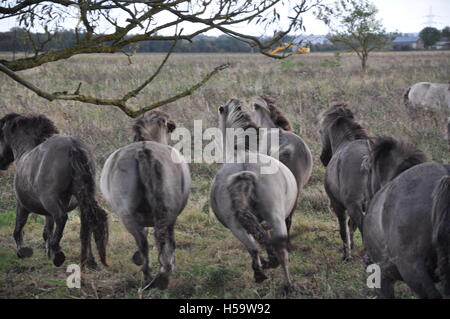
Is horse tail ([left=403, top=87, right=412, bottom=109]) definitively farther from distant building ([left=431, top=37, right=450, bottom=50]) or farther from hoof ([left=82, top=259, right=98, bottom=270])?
distant building ([left=431, top=37, right=450, bottom=50])

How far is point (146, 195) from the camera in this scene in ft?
17.4

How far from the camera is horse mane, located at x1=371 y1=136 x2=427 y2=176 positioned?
4684 mm

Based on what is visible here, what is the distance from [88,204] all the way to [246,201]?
191cm

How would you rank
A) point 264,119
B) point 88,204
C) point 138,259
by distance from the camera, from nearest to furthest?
point 138,259 → point 88,204 → point 264,119

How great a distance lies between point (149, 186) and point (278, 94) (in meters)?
12.0

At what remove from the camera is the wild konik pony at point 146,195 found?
17.3 feet

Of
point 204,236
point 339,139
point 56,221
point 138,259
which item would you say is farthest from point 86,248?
point 339,139

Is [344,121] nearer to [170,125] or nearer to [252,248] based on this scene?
[170,125]

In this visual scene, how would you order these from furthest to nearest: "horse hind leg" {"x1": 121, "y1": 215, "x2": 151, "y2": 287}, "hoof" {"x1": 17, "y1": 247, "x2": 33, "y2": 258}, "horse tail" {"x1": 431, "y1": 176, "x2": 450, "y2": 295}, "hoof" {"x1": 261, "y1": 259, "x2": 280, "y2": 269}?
"hoof" {"x1": 17, "y1": 247, "x2": 33, "y2": 258}
"horse hind leg" {"x1": 121, "y1": 215, "x2": 151, "y2": 287}
"hoof" {"x1": 261, "y1": 259, "x2": 280, "y2": 269}
"horse tail" {"x1": 431, "y1": 176, "x2": 450, "y2": 295}

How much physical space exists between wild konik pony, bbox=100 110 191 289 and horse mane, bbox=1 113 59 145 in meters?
1.59

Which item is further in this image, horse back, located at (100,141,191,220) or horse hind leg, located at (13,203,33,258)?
horse hind leg, located at (13,203,33,258)

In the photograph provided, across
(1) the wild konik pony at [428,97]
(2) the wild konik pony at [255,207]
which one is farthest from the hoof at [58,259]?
(1) the wild konik pony at [428,97]

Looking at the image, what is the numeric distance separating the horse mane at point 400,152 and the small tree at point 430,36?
64.7m

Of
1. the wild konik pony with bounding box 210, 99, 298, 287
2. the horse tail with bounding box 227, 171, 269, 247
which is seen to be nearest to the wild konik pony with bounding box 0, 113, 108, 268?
the wild konik pony with bounding box 210, 99, 298, 287
